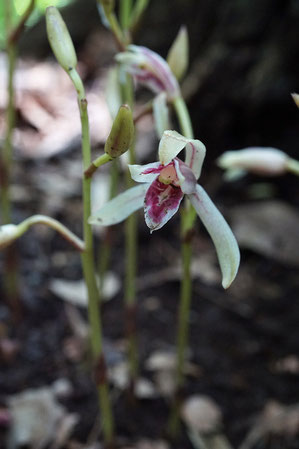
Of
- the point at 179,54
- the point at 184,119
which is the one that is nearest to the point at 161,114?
the point at 184,119

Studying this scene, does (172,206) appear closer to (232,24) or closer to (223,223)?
(223,223)

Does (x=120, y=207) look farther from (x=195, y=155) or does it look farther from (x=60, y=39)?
(x=60, y=39)

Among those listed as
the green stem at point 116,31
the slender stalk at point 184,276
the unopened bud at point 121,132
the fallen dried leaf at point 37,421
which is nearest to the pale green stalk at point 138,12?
the green stem at point 116,31

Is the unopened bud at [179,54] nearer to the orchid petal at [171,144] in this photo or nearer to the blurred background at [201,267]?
the orchid petal at [171,144]

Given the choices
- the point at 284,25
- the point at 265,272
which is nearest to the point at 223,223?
the point at 265,272

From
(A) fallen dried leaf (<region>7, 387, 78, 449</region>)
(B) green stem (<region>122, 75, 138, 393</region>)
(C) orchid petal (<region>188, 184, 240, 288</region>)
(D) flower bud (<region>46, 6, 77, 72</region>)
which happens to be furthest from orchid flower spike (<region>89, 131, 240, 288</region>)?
(A) fallen dried leaf (<region>7, 387, 78, 449</region>)
